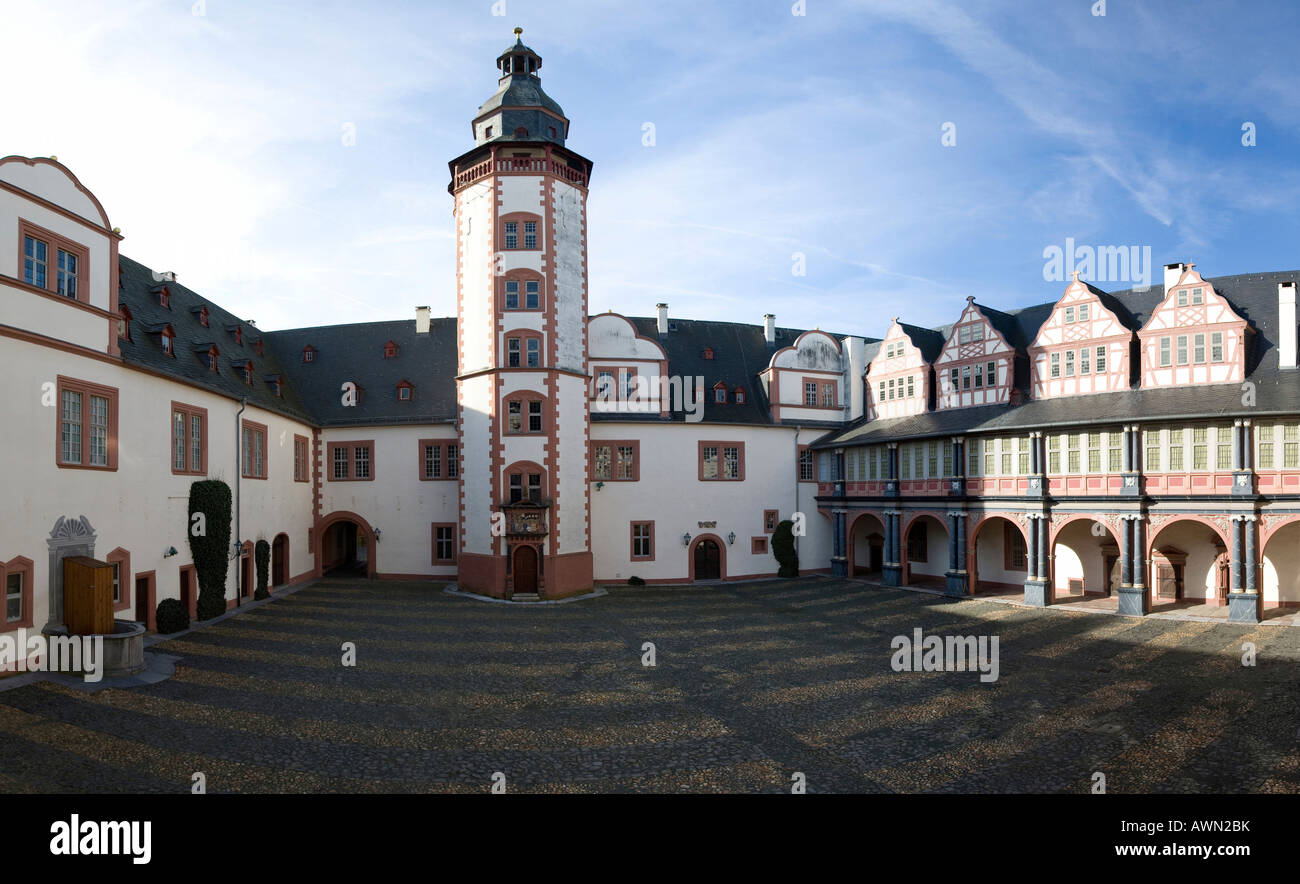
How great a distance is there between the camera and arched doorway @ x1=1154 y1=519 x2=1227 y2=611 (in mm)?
25562

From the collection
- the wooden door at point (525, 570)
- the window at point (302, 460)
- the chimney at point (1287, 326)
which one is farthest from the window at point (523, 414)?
the chimney at point (1287, 326)

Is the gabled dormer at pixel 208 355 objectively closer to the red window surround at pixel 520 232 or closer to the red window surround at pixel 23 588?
the red window surround at pixel 520 232

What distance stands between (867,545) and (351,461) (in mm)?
26790

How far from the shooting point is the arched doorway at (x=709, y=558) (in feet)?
115

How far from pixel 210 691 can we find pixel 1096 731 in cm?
1782

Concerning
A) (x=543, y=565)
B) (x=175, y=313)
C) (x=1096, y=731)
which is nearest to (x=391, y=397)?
(x=175, y=313)

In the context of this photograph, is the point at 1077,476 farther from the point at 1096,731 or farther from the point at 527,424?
the point at 527,424

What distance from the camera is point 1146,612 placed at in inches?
958

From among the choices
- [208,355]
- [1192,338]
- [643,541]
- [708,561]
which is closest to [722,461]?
[708,561]

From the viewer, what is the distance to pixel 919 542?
115ft

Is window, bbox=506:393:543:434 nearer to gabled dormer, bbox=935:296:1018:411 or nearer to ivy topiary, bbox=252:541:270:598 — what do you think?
ivy topiary, bbox=252:541:270:598

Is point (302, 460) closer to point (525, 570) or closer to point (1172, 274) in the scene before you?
point (525, 570)

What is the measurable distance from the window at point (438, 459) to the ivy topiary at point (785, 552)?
16.3m

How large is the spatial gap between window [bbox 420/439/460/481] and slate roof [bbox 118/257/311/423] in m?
5.84
